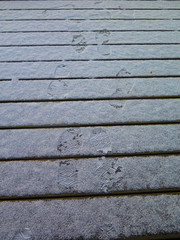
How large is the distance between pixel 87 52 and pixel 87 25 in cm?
38

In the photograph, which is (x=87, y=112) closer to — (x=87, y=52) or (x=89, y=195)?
(x=89, y=195)

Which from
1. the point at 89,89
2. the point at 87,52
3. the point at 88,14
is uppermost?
the point at 88,14

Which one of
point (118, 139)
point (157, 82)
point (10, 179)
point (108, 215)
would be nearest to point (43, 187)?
point (10, 179)

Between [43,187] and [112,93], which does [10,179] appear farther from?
[112,93]

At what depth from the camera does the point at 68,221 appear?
57cm

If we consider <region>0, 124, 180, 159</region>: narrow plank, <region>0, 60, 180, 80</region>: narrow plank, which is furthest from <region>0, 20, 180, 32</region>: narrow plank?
<region>0, 124, 180, 159</region>: narrow plank

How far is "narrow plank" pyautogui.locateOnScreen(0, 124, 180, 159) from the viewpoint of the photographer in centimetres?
74

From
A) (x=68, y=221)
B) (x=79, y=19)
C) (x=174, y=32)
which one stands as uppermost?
(x=79, y=19)

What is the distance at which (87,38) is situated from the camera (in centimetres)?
136

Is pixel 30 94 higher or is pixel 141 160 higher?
pixel 30 94

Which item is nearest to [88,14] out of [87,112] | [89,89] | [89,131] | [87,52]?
[87,52]

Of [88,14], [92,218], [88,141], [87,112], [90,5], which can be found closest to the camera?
[92,218]

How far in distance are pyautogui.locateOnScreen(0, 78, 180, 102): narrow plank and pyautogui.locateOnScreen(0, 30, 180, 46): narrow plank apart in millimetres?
417

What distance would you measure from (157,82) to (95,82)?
32 centimetres
